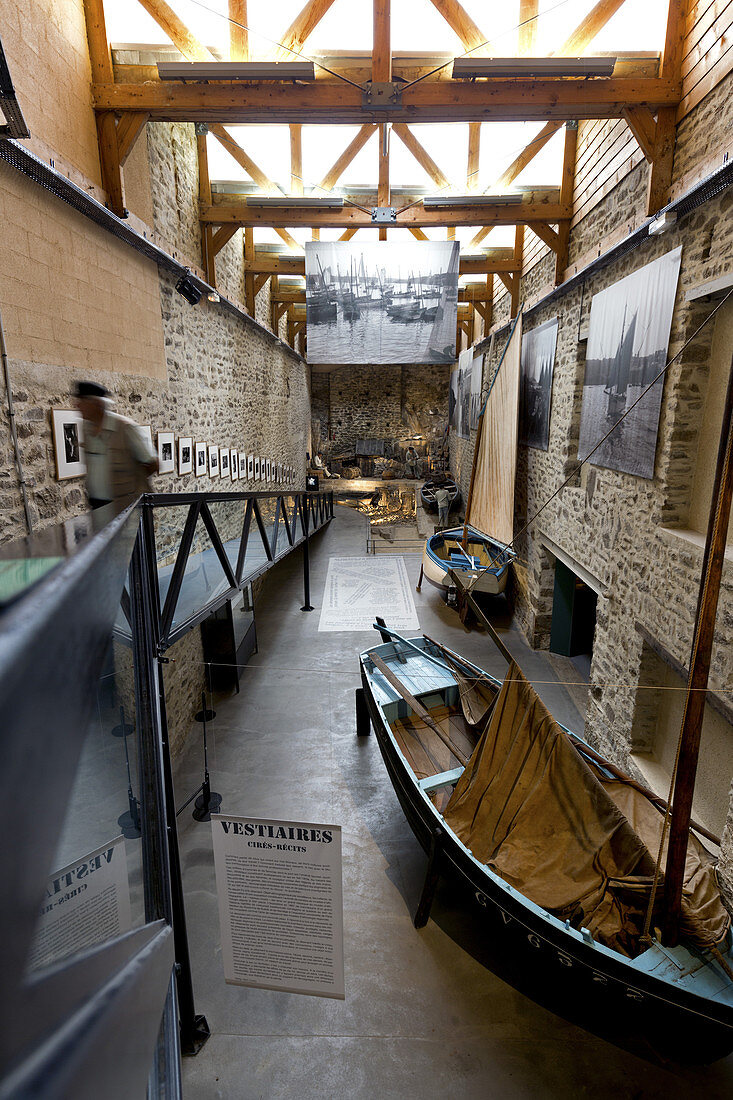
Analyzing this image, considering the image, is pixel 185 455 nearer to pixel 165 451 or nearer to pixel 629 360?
pixel 165 451

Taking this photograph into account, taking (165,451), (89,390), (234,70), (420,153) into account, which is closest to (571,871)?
(89,390)

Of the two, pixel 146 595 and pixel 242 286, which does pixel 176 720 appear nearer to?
pixel 146 595

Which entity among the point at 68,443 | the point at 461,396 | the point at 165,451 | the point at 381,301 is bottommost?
the point at 165,451

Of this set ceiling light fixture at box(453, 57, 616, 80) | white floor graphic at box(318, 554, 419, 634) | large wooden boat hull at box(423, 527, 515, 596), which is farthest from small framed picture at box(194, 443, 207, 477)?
ceiling light fixture at box(453, 57, 616, 80)

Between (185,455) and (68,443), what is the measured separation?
2.28 metres

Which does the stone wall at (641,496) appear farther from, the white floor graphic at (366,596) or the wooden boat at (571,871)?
the white floor graphic at (366,596)

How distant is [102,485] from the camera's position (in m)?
3.38

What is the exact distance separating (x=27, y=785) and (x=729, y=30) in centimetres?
502

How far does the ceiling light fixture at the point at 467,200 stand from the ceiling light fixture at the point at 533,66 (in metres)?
2.08

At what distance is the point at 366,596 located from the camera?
7117 millimetres

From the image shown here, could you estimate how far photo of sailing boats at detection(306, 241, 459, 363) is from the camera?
6344 millimetres

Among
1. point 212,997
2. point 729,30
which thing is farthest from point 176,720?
point 729,30

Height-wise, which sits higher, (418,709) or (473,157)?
(473,157)

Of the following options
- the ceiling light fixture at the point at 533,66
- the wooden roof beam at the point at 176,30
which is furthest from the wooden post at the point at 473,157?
the wooden roof beam at the point at 176,30
